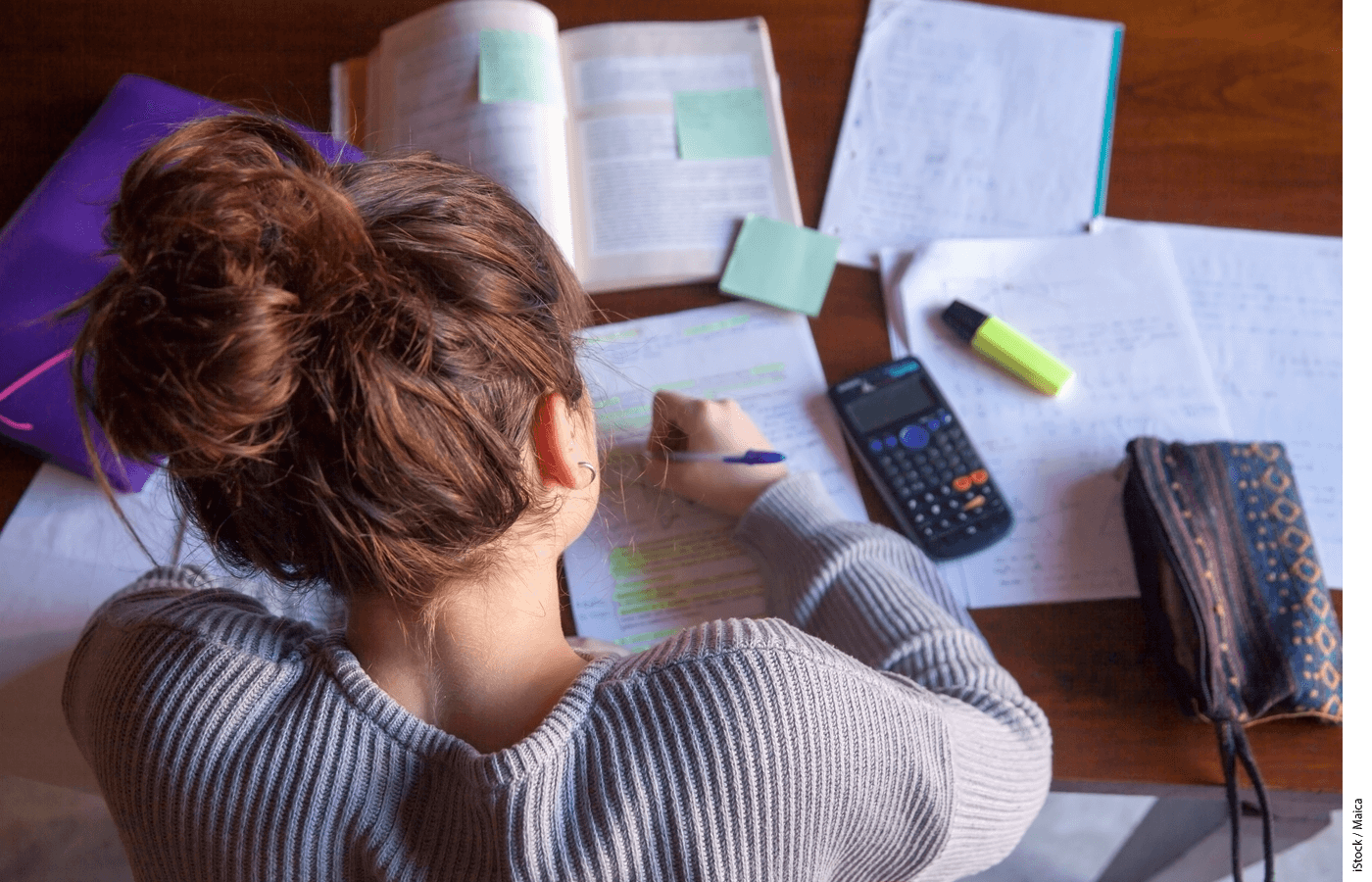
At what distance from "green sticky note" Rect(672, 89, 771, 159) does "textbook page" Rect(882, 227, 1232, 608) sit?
167mm

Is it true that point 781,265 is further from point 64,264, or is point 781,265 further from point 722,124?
point 64,264

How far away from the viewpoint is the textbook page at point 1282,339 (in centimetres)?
74

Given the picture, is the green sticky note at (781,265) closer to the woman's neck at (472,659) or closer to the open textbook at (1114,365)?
the open textbook at (1114,365)

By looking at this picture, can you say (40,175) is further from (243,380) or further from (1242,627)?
(1242,627)

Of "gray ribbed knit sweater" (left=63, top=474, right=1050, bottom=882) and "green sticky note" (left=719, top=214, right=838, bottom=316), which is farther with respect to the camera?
"green sticky note" (left=719, top=214, right=838, bottom=316)

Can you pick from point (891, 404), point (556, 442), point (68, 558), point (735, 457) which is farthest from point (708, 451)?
point (68, 558)

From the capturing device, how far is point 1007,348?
750 millimetres

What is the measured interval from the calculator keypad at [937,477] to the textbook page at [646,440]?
35 millimetres

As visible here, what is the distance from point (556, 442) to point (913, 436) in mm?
366

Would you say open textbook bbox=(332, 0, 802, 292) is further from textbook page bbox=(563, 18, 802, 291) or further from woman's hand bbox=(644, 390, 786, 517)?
woman's hand bbox=(644, 390, 786, 517)

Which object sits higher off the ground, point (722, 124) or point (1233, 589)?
point (722, 124)

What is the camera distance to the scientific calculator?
0.70 metres

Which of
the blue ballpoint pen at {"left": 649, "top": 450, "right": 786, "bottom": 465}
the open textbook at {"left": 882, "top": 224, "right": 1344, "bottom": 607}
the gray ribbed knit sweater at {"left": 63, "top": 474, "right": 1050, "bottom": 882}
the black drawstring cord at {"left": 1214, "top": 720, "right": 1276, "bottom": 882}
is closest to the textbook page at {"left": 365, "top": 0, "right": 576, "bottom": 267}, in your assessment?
the blue ballpoint pen at {"left": 649, "top": 450, "right": 786, "bottom": 465}

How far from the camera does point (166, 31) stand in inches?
33.6
